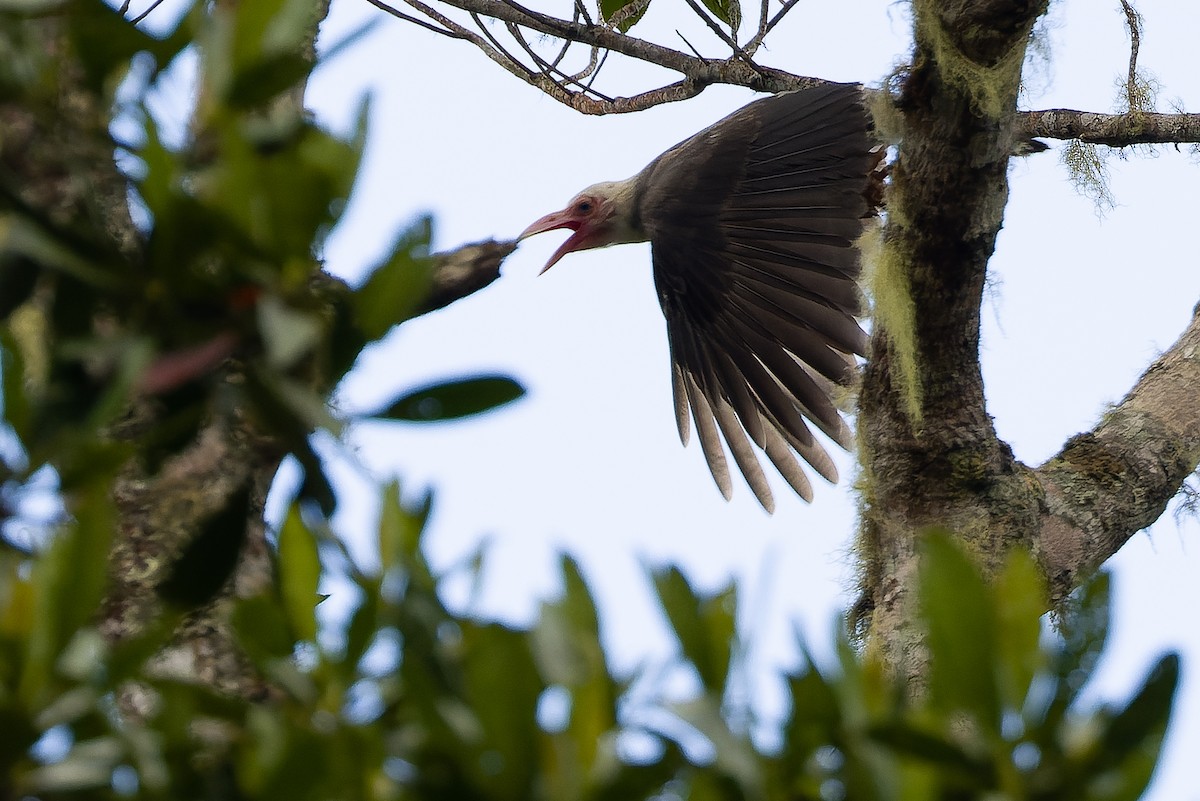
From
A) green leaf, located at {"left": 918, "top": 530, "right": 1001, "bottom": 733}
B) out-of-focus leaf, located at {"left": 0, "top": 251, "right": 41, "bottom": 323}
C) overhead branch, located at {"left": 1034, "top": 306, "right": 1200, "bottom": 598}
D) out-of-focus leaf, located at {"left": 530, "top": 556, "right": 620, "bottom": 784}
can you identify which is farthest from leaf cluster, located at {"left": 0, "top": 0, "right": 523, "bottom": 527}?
overhead branch, located at {"left": 1034, "top": 306, "right": 1200, "bottom": 598}

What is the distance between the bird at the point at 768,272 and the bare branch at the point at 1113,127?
1.35 feet

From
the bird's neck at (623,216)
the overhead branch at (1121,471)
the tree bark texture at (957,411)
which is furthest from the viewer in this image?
the bird's neck at (623,216)

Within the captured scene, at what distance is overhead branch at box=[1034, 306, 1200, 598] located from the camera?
2.20 metres

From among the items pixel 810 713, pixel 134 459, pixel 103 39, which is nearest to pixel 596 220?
pixel 134 459

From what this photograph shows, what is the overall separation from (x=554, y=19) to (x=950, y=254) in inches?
54.7

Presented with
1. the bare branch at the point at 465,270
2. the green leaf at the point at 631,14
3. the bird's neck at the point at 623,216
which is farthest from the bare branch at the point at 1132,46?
the bare branch at the point at 465,270

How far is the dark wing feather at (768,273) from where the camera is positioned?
3.16 m

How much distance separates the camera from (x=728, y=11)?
310cm

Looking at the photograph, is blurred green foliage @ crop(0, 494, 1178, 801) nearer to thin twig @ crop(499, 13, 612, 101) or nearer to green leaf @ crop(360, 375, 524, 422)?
green leaf @ crop(360, 375, 524, 422)

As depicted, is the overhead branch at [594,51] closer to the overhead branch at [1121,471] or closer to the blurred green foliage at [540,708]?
the overhead branch at [1121,471]

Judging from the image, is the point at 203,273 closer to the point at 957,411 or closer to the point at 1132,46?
the point at 957,411

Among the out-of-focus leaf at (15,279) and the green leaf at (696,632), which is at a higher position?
the out-of-focus leaf at (15,279)

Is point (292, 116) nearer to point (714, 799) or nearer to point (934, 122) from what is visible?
point (714, 799)

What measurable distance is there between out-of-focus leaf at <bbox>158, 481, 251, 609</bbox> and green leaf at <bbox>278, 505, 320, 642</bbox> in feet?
0.09
